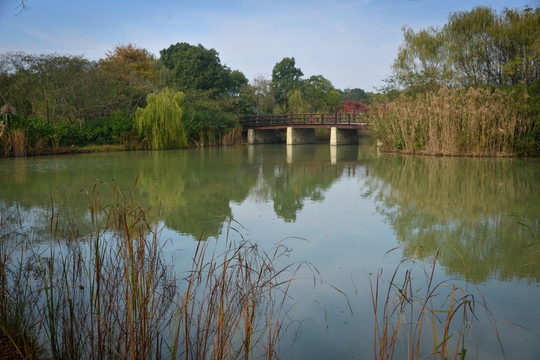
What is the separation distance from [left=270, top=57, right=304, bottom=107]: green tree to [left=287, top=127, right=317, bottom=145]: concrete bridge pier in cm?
497

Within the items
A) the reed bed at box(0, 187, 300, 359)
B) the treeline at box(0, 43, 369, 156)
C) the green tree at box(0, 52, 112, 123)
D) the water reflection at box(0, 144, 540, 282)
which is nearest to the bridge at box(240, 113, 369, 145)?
the treeline at box(0, 43, 369, 156)

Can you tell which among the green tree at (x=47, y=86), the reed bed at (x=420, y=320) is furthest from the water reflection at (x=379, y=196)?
the green tree at (x=47, y=86)

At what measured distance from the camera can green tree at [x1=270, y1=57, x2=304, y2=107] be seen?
34.6m

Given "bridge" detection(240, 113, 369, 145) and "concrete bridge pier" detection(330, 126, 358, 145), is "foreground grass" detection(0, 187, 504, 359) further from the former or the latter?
"bridge" detection(240, 113, 369, 145)

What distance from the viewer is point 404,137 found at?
49.5 ft

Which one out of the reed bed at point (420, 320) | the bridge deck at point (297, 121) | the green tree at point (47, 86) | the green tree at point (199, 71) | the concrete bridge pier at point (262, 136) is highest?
the green tree at point (199, 71)

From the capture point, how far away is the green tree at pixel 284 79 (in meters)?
34.6

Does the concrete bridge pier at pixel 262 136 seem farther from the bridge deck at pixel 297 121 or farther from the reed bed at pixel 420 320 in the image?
the reed bed at pixel 420 320

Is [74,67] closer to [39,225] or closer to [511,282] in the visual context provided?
[39,225]

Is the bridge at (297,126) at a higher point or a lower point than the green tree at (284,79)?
lower

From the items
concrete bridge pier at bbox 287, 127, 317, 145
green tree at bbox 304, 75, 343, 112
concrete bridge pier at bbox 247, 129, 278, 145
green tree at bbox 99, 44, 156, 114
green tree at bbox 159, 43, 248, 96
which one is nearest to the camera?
green tree at bbox 99, 44, 156, 114

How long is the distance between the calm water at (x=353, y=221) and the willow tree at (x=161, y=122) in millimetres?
8363

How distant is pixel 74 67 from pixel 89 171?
11887mm

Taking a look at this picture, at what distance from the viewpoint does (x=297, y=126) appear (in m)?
26.4
